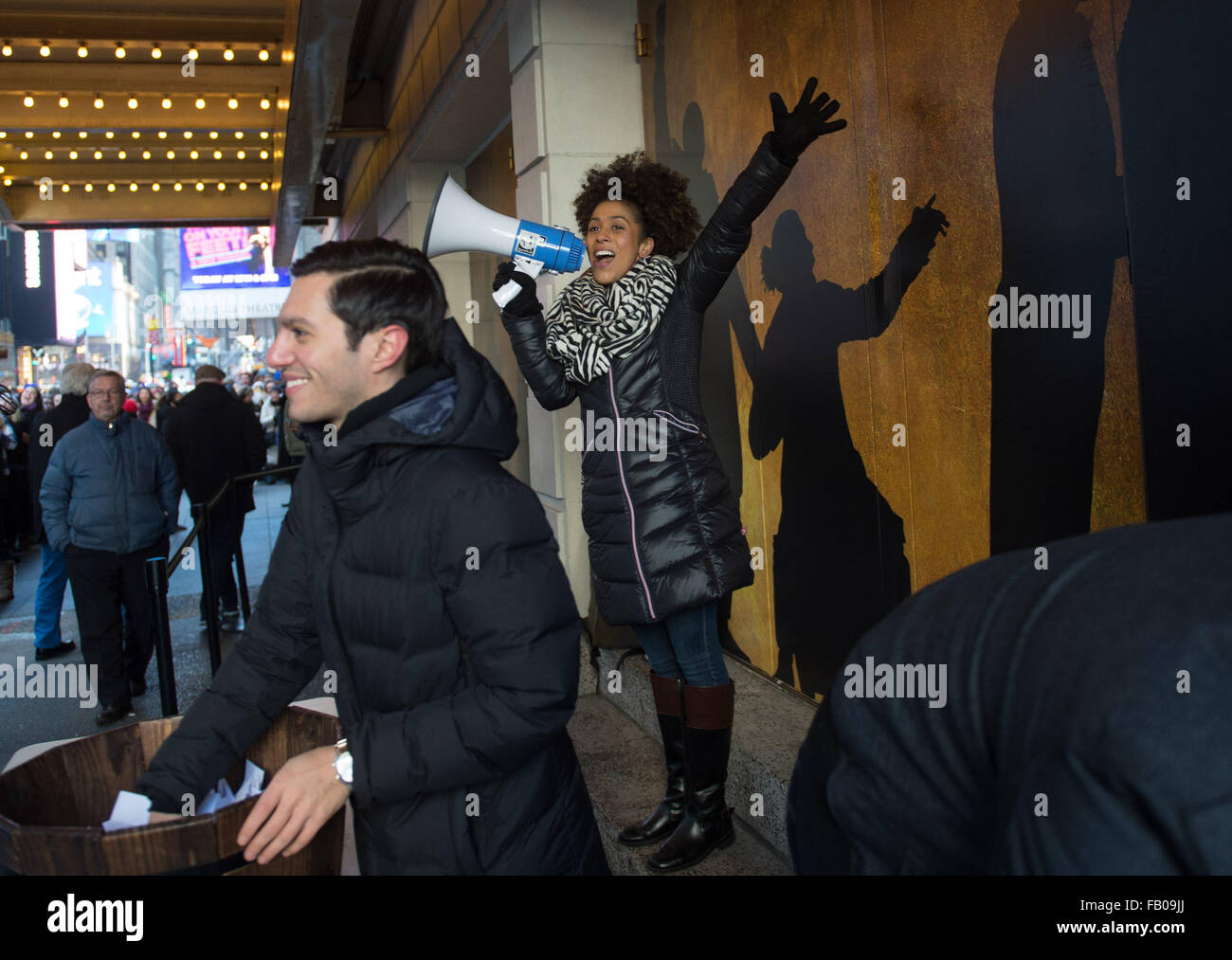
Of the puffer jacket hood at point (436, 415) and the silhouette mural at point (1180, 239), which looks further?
the silhouette mural at point (1180, 239)

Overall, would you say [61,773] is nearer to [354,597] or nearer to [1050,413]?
[354,597]

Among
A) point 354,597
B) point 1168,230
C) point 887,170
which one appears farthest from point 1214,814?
point 887,170

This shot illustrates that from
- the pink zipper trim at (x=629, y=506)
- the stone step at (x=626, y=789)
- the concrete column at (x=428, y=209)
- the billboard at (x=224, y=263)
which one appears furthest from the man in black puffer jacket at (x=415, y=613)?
the billboard at (x=224, y=263)

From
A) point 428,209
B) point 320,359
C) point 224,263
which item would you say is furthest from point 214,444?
point 224,263

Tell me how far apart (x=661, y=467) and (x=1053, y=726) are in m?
2.43

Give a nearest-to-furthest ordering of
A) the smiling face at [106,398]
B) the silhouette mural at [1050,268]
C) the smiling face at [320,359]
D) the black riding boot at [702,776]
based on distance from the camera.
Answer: the smiling face at [320,359], the silhouette mural at [1050,268], the black riding boot at [702,776], the smiling face at [106,398]

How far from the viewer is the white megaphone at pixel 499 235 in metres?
3.42

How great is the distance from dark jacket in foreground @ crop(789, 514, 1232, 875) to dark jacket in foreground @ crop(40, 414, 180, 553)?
591 centimetres

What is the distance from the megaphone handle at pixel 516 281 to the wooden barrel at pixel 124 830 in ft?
5.51

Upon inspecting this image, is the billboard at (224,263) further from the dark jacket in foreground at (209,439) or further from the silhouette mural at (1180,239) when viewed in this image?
the silhouette mural at (1180,239)

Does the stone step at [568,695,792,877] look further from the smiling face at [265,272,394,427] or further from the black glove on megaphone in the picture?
the black glove on megaphone

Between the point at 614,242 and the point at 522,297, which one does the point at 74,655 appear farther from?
the point at 614,242

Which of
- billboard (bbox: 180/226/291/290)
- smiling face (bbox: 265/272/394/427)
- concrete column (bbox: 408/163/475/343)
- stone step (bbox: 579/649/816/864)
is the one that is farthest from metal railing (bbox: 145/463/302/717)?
billboard (bbox: 180/226/291/290)

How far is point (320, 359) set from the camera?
167 centimetres
